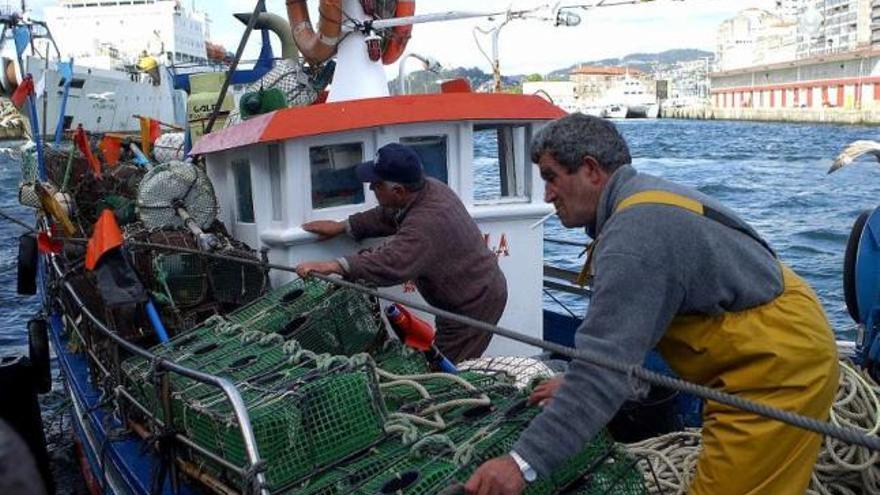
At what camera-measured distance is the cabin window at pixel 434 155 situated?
6.05m

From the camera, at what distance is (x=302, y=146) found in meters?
5.66

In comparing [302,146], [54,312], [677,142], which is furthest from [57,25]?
[302,146]

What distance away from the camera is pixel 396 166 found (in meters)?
4.75

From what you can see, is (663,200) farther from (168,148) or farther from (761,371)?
(168,148)

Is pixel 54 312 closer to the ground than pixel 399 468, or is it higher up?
closer to the ground

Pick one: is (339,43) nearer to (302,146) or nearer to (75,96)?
(302,146)

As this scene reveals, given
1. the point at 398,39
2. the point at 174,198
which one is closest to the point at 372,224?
the point at 174,198

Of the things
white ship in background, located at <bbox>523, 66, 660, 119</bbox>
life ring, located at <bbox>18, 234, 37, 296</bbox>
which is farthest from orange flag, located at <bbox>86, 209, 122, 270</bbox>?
white ship in background, located at <bbox>523, 66, 660, 119</bbox>

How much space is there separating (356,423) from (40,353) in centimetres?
510

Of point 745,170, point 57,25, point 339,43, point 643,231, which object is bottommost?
point 745,170

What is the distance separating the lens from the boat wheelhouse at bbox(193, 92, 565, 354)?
566 cm

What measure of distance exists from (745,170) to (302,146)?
2990cm

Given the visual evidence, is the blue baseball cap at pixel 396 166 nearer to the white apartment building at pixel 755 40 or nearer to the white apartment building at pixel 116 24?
the white apartment building at pixel 116 24

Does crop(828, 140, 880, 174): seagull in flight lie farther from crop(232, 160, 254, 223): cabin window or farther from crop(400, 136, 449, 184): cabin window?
crop(232, 160, 254, 223): cabin window
